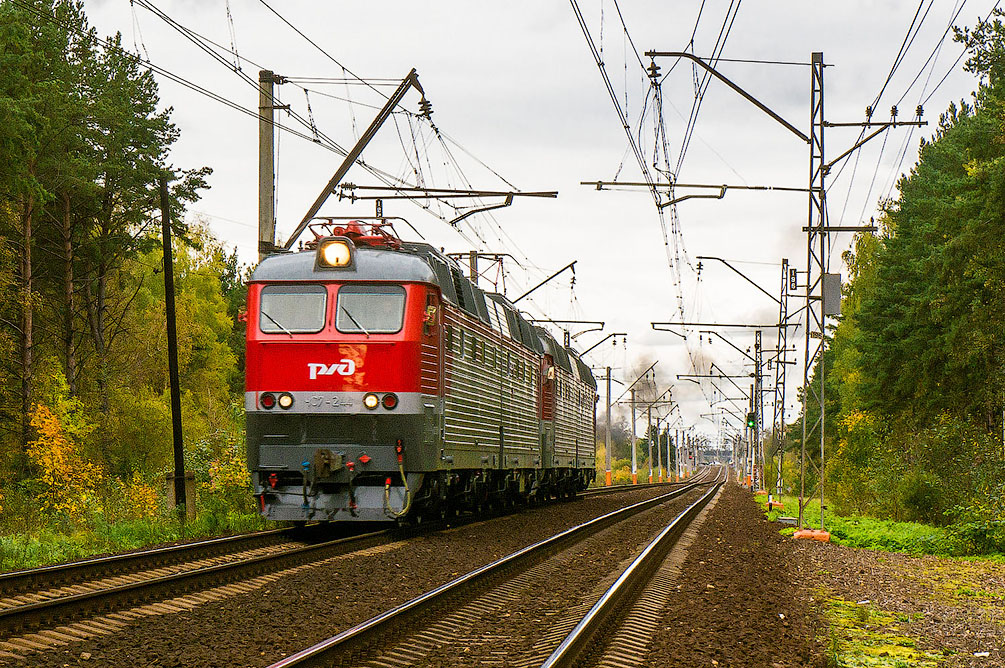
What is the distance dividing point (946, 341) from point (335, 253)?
752 inches

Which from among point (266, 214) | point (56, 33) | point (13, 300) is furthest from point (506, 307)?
point (56, 33)

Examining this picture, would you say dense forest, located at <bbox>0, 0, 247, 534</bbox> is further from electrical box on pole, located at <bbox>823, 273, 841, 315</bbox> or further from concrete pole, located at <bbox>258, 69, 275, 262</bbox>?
electrical box on pole, located at <bbox>823, 273, 841, 315</bbox>

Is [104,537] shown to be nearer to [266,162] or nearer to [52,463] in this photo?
[266,162]

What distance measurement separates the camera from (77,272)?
1436 inches

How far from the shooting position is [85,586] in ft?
33.6

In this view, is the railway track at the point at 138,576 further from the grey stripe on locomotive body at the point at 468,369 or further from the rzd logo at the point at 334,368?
the rzd logo at the point at 334,368

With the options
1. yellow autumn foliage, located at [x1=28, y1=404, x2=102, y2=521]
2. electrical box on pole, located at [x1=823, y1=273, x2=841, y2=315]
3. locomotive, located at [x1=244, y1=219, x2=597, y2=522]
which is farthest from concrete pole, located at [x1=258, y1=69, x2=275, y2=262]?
yellow autumn foliage, located at [x1=28, y1=404, x2=102, y2=521]

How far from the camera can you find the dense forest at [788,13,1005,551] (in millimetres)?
21641

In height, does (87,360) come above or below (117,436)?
above

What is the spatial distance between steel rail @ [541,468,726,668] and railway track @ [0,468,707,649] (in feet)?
12.5

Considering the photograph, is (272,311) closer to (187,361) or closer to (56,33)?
(56,33)

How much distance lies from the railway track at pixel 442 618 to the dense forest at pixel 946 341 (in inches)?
324

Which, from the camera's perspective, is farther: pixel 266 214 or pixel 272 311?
pixel 266 214

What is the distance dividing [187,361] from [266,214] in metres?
32.9
